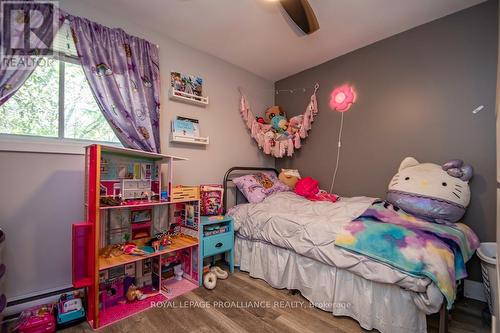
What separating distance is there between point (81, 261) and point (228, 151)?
6.04 ft

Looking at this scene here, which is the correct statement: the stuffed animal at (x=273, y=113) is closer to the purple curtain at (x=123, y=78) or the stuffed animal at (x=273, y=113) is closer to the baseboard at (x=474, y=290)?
the purple curtain at (x=123, y=78)

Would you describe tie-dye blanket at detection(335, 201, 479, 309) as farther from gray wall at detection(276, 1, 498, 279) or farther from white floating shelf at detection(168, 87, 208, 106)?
white floating shelf at detection(168, 87, 208, 106)

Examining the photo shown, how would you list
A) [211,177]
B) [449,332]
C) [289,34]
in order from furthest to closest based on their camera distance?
1. [211,177]
2. [289,34]
3. [449,332]

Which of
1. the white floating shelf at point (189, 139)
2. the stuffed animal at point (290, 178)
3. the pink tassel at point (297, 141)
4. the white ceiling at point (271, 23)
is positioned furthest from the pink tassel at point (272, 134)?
the white floating shelf at point (189, 139)

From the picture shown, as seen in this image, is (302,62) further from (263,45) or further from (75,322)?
(75,322)

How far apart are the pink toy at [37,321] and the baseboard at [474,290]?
124 inches

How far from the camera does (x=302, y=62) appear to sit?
293 cm

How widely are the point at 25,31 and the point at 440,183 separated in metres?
3.23

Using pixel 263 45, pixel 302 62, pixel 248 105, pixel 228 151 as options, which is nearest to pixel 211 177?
pixel 228 151

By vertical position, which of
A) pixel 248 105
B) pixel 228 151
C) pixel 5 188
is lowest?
pixel 5 188

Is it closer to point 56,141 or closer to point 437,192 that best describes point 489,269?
point 437,192

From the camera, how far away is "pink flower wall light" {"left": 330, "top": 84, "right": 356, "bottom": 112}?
107 inches

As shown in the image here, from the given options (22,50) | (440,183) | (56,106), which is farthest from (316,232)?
(22,50)

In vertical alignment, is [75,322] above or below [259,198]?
below
